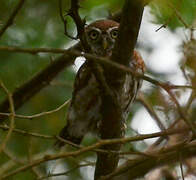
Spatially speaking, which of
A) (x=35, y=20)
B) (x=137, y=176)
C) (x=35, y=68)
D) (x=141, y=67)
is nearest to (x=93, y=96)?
(x=141, y=67)

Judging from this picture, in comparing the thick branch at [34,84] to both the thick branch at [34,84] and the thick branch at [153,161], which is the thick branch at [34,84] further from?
the thick branch at [153,161]

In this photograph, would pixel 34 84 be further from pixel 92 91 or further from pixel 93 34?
pixel 93 34

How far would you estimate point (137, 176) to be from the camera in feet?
9.19

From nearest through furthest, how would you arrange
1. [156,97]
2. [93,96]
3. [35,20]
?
1. [156,97]
2. [93,96]
3. [35,20]

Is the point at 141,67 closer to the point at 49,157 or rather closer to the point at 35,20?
the point at 35,20

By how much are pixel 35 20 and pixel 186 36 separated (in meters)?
2.91

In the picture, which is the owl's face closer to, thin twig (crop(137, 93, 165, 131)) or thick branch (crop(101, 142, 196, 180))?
thin twig (crop(137, 93, 165, 131))

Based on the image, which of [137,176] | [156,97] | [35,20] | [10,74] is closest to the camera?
[156,97]

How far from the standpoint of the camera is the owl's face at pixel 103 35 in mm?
4797

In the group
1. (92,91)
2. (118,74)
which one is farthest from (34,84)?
(118,74)

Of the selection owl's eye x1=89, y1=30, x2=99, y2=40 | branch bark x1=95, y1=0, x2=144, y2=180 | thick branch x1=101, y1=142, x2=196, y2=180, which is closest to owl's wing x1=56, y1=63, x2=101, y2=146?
owl's eye x1=89, y1=30, x2=99, y2=40

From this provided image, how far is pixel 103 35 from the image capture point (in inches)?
192

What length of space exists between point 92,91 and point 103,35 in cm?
55

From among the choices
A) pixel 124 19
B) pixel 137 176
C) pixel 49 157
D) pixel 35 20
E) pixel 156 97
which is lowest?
pixel 137 176
